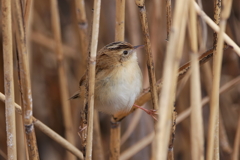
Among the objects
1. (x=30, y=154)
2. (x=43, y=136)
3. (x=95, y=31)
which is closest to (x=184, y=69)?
(x=95, y=31)

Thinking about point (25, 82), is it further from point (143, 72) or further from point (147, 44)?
point (143, 72)

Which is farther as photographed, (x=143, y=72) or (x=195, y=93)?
(x=143, y=72)

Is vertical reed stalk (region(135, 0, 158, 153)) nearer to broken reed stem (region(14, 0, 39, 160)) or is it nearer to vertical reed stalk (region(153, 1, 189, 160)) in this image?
vertical reed stalk (region(153, 1, 189, 160))

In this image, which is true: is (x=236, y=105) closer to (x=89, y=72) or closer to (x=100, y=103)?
(x=100, y=103)

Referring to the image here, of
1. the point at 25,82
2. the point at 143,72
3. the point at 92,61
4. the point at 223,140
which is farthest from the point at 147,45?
the point at 223,140

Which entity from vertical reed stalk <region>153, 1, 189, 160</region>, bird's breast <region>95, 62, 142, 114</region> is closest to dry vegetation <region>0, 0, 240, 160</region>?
vertical reed stalk <region>153, 1, 189, 160</region>
